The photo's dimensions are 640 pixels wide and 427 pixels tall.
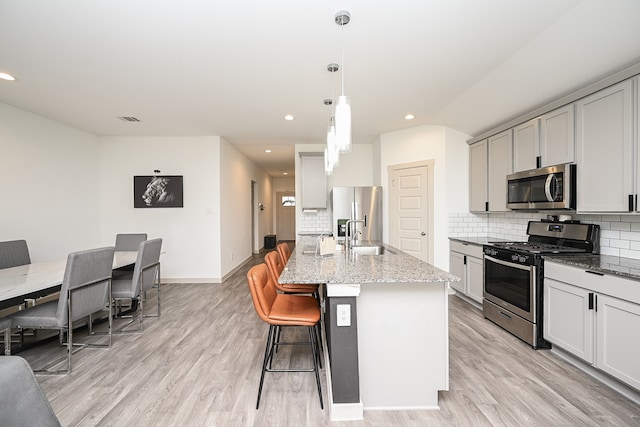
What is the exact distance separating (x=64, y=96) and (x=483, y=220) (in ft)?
19.0

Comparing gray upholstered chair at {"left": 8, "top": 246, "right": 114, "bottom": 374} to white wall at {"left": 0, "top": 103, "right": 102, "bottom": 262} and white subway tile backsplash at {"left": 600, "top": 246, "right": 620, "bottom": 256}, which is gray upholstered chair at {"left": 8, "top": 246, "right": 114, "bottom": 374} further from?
white subway tile backsplash at {"left": 600, "top": 246, "right": 620, "bottom": 256}

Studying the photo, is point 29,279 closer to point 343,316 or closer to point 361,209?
point 343,316

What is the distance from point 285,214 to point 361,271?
10739mm

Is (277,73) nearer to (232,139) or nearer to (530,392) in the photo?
(232,139)

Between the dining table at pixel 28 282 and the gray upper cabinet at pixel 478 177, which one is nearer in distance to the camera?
the dining table at pixel 28 282

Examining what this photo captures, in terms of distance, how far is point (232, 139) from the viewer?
17.5ft

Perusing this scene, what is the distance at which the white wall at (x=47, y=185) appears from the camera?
3578mm

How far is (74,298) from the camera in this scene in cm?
223

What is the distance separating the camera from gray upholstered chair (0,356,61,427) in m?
0.74

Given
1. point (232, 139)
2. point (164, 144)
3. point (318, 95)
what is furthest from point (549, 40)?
point (164, 144)

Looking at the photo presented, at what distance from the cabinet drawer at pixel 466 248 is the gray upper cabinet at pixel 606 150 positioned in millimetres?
1149

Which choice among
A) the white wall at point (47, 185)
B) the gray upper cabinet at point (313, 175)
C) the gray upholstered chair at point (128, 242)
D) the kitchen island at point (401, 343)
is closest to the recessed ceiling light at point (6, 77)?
the white wall at point (47, 185)

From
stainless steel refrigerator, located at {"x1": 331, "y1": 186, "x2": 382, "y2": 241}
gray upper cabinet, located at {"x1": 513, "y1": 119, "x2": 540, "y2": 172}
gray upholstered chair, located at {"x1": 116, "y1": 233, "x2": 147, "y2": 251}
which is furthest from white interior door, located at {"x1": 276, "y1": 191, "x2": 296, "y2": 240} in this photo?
gray upper cabinet, located at {"x1": 513, "y1": 119, "x2": 540, "y2": 172}

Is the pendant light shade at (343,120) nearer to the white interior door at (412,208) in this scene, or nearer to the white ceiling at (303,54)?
the white ceiling at (303,54)
